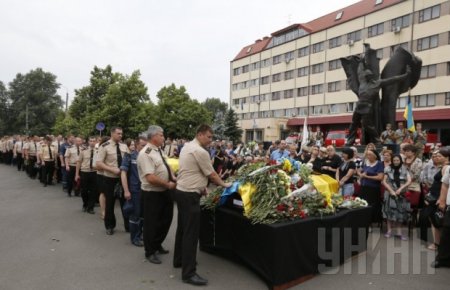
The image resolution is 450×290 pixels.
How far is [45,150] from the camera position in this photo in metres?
13.1

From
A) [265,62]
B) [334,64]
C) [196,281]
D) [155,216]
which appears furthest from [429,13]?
[196,281]

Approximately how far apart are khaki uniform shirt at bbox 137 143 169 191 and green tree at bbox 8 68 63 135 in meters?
66.0

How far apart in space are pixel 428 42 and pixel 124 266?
3835 cm

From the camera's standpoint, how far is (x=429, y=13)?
112 ft

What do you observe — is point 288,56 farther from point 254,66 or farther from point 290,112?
point 290,112

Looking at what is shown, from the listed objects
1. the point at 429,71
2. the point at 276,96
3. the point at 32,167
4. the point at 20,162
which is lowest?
the point at 20,162

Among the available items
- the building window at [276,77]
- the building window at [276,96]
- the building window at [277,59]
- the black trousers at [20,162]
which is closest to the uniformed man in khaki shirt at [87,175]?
the black trousers at [20,162]

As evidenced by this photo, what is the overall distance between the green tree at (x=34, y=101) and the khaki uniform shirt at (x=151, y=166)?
2600 inches

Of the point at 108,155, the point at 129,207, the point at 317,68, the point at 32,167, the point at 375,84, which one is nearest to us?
the point at 129,207

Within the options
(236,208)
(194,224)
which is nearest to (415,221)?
(236,208)

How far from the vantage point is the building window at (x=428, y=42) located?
3386cm

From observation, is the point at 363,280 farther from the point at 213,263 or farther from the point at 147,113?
the point at 147,113

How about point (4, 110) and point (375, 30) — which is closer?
point (375, 30)

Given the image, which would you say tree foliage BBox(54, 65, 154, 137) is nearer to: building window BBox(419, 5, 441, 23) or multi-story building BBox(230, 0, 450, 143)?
multi-story building BBox(230, 0, 450, 143)
